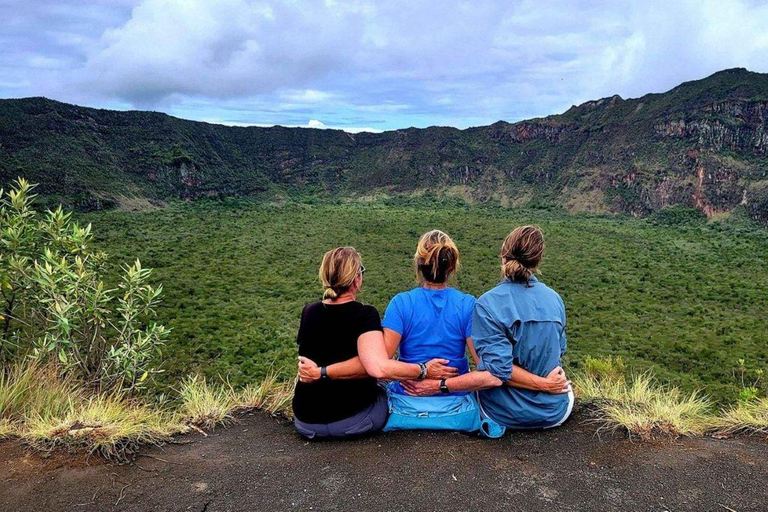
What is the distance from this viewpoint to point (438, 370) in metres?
3.18

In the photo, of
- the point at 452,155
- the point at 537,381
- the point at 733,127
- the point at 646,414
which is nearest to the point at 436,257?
the point at 537,381

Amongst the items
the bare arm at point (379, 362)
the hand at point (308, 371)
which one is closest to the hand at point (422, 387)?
the bare arm at point (379, 362)

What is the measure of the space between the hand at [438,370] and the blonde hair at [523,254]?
701mm

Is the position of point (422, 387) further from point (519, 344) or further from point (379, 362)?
point (519, 344)

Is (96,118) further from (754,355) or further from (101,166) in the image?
(754,355)

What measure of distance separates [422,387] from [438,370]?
16cm

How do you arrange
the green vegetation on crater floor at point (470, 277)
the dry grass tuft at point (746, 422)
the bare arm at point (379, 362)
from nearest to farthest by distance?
the bare arm at point (379, 362), the dry grass tuft at point (746, 422), the green vegetation on crater floor at point (470, 277)

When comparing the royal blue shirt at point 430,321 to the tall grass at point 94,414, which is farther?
the royal blue shirt at point 430,321

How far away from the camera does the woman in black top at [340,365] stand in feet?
9.91

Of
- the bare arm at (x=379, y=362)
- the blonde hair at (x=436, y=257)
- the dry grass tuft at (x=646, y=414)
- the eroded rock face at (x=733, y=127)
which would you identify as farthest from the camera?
the eroded rock face at (x=733, y=127)

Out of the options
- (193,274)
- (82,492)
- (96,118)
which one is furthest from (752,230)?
(96,118)

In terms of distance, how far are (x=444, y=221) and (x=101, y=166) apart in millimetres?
37544

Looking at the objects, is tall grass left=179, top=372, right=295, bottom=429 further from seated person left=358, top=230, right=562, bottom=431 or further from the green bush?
the green bush

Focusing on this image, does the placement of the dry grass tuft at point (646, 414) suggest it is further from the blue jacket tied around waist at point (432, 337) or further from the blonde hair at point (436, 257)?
the blonde hair at point (436, 257)
